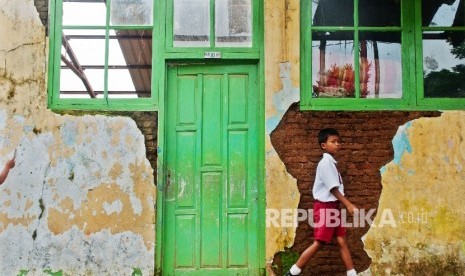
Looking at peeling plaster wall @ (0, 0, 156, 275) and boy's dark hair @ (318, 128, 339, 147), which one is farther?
peeling plaster wall @ (0, 0, 156, 275)

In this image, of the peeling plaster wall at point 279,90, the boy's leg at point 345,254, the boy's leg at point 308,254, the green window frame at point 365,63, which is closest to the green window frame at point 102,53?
the peeling plaster wall at point 279,90

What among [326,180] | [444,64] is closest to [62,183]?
[326,180]

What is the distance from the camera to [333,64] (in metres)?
6.21

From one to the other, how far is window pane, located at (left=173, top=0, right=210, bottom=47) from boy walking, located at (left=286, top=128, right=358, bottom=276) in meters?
1.79

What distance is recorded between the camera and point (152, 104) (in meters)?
6.04

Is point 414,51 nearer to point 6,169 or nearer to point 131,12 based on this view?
point 131,12

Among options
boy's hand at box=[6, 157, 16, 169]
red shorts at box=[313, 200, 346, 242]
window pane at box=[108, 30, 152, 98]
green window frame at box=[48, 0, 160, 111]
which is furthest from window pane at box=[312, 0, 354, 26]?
boy's hand at box=[6, 157, 16, 169]

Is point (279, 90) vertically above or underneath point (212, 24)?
underneath

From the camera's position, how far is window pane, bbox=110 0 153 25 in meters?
6.19

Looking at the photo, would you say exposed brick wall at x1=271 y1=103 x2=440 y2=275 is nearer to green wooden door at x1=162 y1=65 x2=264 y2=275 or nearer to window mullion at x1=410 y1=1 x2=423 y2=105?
window mullion at x1=410 y1=1 x2=423 y2=105

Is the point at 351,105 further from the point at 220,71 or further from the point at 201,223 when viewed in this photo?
the point at 201,223

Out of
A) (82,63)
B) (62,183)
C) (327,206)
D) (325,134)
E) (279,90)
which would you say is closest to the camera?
(327,206)

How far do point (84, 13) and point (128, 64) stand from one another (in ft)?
2.46

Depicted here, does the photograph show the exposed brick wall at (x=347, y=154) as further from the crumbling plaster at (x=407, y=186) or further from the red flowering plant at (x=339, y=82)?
the red flowering plant at (x=339, y=82)
